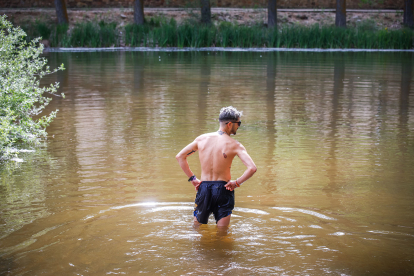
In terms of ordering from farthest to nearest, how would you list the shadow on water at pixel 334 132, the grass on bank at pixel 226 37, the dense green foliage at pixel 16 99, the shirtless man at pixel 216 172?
the grass on bank at pixel 226 37 < the dense green foliage at pixel 16 99 < the shadow on water at pixel 334 132 < the shirtless man at pixel 216 172

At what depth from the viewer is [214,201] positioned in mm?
4617

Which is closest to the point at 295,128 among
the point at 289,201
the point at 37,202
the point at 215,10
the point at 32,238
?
the point at 289,201

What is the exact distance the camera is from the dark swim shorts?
461cm

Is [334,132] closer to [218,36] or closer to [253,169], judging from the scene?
[253,169]

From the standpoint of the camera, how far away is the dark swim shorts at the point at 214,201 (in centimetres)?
461

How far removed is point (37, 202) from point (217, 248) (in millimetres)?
2207

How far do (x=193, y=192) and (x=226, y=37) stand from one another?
81.6 ft

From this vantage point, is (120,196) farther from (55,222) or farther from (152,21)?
(152,21)

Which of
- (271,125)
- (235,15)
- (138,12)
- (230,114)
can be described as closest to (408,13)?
(235,15)

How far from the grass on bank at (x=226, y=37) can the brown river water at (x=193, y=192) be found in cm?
1795

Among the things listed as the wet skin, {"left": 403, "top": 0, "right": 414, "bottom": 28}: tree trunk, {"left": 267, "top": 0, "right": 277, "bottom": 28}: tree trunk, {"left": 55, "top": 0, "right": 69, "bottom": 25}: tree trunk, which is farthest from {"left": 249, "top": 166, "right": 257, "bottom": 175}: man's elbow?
{"left": 403, "top": 0, "right": 414, "bottom": 28}: tree trunk

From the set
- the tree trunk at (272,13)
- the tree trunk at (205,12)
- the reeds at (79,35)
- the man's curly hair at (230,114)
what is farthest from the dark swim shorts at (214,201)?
the tree trunk at (205,12)

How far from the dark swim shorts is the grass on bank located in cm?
2540

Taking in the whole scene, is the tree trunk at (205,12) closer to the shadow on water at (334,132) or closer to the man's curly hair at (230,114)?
Result: the shadow on water at (334,132)
